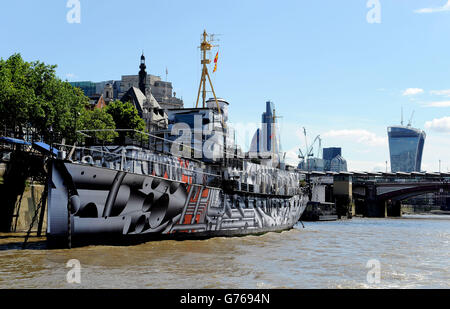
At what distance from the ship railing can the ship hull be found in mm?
1258

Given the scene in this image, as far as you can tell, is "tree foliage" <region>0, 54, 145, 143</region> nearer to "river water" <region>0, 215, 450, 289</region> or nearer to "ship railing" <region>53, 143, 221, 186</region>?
"ship railing" <region>53, 143, 221, 186</region>

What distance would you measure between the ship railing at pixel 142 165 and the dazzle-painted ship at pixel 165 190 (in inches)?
2.4

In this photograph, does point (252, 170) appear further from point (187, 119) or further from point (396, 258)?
point (396, 258)

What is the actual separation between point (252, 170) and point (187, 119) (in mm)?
8843

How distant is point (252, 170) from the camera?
39.8m

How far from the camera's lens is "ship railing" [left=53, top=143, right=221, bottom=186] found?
2710cm

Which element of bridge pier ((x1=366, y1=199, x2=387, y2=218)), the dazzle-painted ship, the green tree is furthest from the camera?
bridge pier ((x1=366, y1=199, x2=387, y2=218))

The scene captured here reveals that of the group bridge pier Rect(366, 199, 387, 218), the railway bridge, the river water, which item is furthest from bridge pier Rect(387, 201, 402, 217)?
the river water

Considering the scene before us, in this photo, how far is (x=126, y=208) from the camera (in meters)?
24.7

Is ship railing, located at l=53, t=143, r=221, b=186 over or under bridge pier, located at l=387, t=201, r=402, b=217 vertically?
over

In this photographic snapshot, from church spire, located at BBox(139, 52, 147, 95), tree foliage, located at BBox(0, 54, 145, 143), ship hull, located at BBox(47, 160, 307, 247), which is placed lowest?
ship hull, located at BBox(47, 160, 307, 247)

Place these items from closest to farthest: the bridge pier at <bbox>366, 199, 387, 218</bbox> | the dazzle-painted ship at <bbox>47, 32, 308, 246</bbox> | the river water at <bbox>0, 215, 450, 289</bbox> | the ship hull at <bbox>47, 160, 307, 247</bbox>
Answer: the river water at <bbox>0, 215, 450, 289</bbox>
the ship hull at <bbox>47, 160, 307, 247</bbox>
the dazzle-painted ship at <bbox>47, 32, 308, 246</bbox>
the bridge pier at <bbox>366, 199, 387, 218</bbox>
